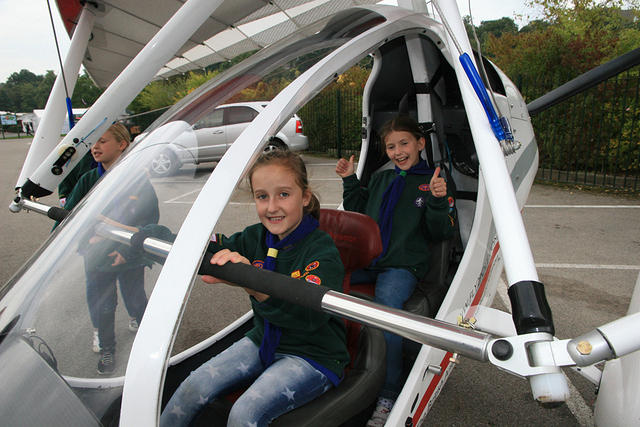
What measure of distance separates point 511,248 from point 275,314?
0.72 meters

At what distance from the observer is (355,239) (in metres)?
1.89

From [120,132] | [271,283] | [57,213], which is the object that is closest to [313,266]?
[271,283]

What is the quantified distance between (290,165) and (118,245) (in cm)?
67

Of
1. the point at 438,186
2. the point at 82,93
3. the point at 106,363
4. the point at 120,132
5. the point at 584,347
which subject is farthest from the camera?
the point at 82,93

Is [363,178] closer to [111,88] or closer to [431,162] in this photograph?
[431,162]

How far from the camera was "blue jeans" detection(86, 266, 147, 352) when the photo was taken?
0.98 m

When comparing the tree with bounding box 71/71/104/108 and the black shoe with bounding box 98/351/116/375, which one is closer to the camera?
the black shoe with bounding box 98/351/116/375

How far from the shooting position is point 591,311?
3.17 metres

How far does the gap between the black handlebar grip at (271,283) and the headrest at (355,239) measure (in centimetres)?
91

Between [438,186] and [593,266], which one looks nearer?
[438,186]

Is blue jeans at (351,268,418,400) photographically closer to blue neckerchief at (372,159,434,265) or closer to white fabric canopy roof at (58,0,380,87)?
blue neckerchief at (372,159,434,265)

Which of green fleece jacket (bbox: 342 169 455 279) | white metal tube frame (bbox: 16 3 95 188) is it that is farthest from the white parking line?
white metal tube frame (bbox: 16 3 95 188)

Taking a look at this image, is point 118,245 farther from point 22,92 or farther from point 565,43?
point 22,92

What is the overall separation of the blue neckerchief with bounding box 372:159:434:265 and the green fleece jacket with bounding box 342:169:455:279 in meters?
0.02
